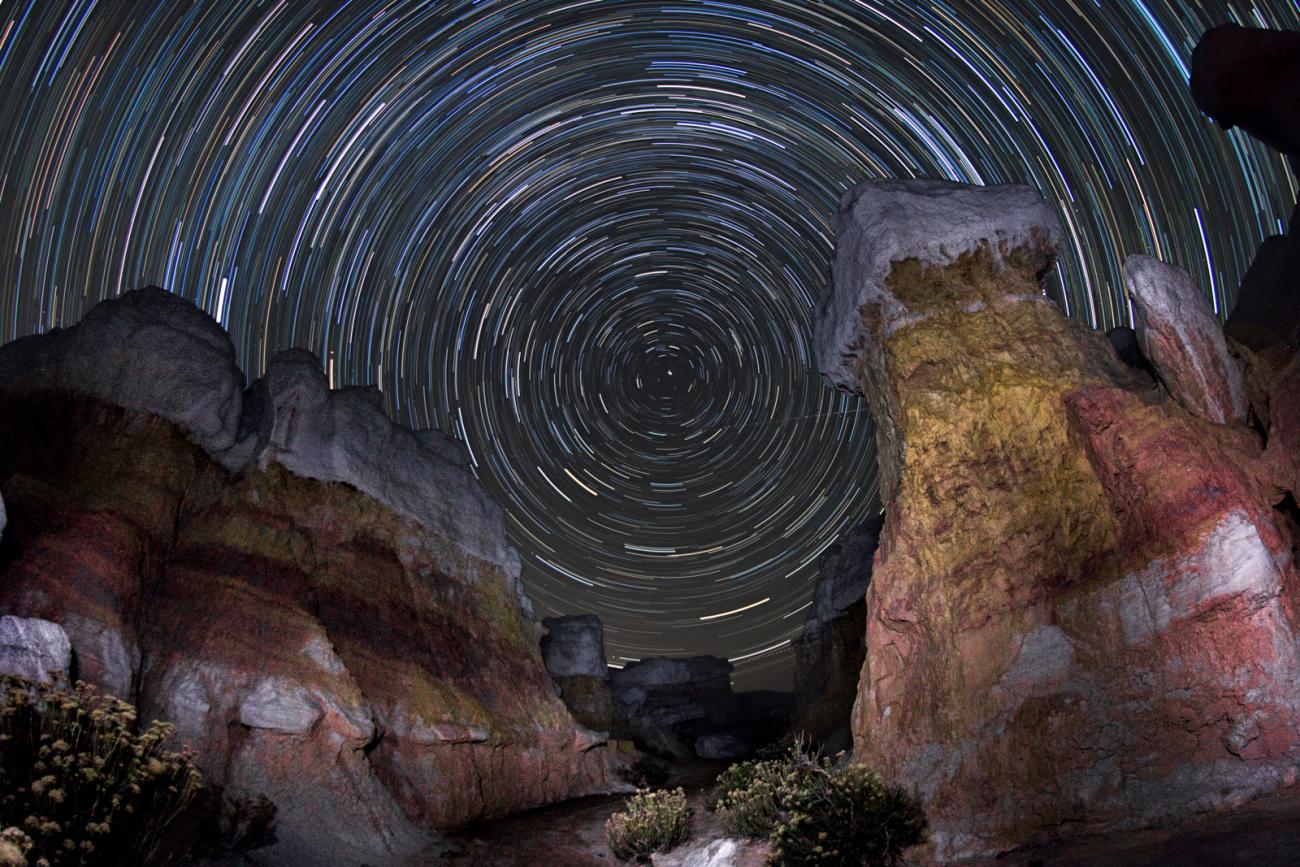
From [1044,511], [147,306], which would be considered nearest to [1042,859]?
[1044,511]

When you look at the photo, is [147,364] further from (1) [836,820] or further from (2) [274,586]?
(1) [836,820]

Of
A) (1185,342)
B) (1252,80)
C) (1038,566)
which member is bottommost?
(1038,566)

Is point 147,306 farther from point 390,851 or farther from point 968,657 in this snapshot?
point 968,657

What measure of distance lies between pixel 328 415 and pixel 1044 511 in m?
18.2

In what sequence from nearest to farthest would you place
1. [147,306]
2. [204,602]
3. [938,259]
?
[204,602] < [938,259] < [147,306]

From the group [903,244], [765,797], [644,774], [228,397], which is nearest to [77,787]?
[765,797]

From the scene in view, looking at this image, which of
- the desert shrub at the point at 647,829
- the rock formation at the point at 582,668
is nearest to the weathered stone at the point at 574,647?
the rock formation at the point at 582,668

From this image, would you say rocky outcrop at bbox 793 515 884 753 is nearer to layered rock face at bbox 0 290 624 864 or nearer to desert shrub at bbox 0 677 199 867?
layered rock face at bbox 0 290 624 864

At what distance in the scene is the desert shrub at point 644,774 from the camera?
26359mm

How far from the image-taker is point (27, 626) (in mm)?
11703

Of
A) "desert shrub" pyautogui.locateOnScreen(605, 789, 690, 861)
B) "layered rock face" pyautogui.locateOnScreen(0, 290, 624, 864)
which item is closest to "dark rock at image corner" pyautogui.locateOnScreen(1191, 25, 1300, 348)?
"desert shrub" pyautogui.locateOnScreen(605, 789, 690, 861)

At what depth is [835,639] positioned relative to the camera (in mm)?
33781

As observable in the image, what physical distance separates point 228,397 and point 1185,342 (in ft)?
69.8

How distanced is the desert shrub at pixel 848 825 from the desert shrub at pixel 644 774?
13261 mm
